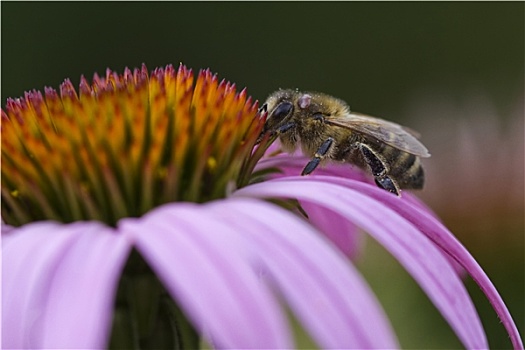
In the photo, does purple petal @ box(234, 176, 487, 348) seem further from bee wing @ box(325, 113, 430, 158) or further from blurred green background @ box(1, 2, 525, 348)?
blurred green background @ box(1, 2, 525, 348)

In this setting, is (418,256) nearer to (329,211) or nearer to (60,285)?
(60,285)

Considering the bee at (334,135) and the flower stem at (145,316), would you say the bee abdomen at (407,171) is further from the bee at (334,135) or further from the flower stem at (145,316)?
the flower stem at (145,316)

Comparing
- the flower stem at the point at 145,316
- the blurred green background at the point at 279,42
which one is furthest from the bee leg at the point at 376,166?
the blurred green background at the point at 279,42

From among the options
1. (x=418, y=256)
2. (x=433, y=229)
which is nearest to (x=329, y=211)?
(x=433, y=229)

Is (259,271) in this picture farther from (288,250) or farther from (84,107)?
(84,107)

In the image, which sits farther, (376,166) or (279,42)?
(279,42)

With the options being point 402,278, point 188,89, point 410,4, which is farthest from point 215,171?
point 410,4
